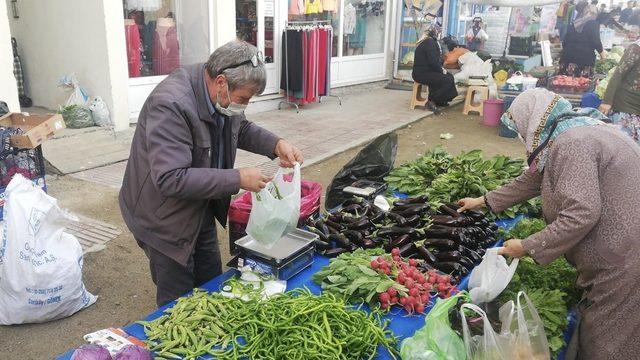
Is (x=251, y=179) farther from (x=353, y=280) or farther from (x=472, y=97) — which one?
(x=472, y=97)

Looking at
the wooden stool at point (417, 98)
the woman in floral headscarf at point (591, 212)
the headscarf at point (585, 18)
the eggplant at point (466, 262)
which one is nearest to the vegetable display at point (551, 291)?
the woman in floral headscarf at point (591, 212)

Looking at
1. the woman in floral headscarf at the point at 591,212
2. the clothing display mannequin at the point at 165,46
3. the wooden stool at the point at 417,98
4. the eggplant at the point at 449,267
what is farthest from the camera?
the wooden stool at the point at 417,98

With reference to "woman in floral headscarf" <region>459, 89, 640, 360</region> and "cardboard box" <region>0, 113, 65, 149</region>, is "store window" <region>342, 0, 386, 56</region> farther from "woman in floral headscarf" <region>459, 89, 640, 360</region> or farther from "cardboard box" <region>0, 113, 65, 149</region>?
"woman in floral headscarf" <region>459, 89, 640, 360</region>

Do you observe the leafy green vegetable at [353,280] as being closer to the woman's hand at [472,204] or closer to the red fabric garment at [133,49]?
the woman's hand at [472,204]

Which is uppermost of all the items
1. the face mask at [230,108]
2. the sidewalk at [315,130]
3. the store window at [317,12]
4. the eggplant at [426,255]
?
the store window at [317,12]

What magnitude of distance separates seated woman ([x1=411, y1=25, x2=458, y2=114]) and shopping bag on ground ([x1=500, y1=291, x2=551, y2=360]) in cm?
900

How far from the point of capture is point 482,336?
209cm

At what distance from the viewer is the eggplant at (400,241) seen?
3.02 metres

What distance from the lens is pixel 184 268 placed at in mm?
2748

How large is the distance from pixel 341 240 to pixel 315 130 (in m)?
6.11

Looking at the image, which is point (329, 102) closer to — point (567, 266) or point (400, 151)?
point (400, 151)

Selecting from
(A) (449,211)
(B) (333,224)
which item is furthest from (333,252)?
(A) (449,211)

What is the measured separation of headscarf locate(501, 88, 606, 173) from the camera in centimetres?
237

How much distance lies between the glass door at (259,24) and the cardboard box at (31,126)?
235 inches
